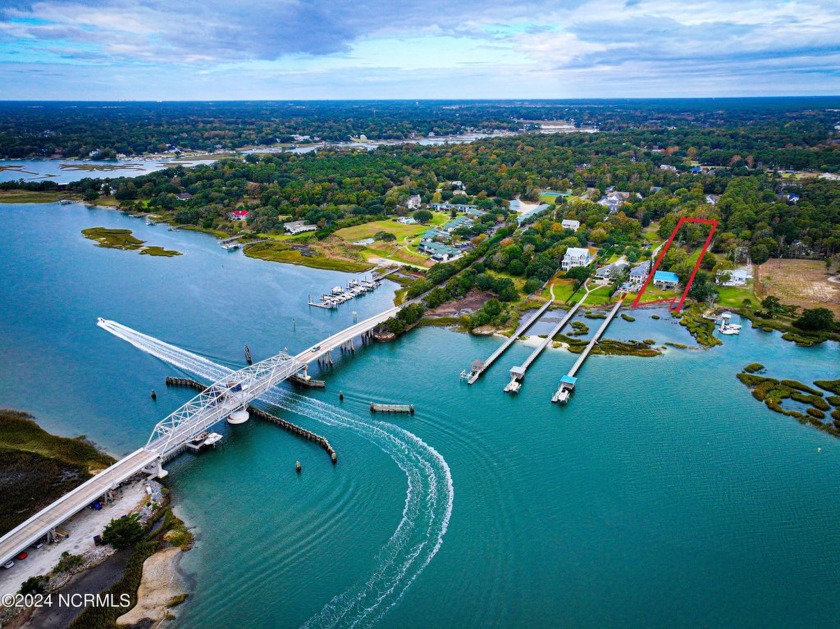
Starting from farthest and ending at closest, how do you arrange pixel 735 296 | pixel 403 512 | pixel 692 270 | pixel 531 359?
pixel 692 270 → pixel 735 296 → pixel 531 359 → pixel 403 512

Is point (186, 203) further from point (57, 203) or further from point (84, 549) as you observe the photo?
point (84, 549)

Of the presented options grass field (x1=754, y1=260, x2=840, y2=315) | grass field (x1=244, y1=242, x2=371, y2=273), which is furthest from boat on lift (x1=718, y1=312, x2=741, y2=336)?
grass field (x1=244, y1=242, x2=371, y2=273)

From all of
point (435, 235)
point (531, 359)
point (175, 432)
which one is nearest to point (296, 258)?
point (435, 235)

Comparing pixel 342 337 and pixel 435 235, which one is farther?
pixel 435 235

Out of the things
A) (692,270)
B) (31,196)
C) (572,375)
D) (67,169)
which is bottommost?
(572,375)

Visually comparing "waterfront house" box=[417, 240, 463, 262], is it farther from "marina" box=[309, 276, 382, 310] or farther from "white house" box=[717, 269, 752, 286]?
"white house" box=[717, 269, 752, 286]

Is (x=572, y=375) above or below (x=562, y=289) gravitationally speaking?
below

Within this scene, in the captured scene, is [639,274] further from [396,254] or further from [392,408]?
[392,408]

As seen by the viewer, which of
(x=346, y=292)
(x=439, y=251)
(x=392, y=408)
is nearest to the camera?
(x=392, y=408)
